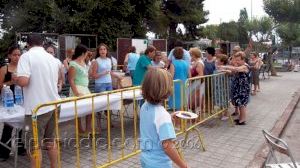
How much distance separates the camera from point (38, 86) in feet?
13.3

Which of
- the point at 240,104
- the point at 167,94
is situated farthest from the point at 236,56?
the point at 167,94

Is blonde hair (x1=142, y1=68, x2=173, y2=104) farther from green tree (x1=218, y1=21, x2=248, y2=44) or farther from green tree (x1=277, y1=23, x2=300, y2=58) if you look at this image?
green tree (x1=218, y1=21, x2=248, y2=44)

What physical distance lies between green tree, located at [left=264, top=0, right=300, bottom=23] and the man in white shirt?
26.9 metres

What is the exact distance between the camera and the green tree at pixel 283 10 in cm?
2797

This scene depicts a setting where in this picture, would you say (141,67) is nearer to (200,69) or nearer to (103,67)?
(103,67)

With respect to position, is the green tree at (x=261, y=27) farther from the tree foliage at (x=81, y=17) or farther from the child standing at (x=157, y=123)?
the child standing at (x=157, y=123)

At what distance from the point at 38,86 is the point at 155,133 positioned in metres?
1.87

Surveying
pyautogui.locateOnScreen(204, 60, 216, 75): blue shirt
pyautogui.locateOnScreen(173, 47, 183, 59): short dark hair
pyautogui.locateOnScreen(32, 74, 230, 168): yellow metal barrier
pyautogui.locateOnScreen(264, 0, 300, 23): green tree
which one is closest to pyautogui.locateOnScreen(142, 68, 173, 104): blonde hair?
pyautogui.locateOnScreen(32, 74, 230, 168): yellow metal barrier

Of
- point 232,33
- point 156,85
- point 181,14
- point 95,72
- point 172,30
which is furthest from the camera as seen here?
point 232,33

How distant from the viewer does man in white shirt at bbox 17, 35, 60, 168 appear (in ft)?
13.0

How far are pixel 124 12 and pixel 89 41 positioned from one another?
8.06 ft

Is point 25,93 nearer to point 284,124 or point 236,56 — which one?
point 236,56

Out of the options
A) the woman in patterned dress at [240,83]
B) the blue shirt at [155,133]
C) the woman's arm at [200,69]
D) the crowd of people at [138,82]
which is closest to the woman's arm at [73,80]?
the crowd of people at [138,82]

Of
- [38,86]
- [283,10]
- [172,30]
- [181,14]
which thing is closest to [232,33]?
[172,30]
